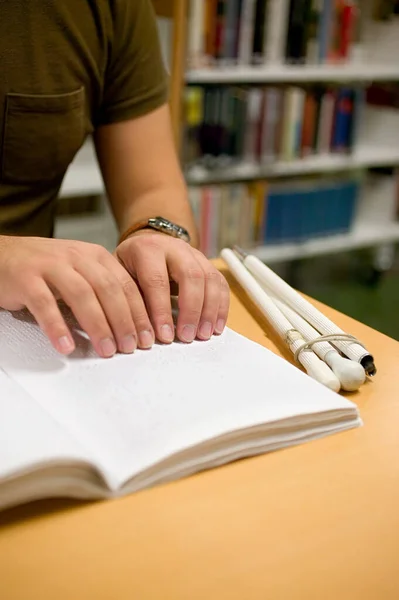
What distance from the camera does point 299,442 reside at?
1.79ft

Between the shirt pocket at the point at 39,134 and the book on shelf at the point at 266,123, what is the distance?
49.9 inches

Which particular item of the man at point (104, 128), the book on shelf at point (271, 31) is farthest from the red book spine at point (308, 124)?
the man at point (104, 128)

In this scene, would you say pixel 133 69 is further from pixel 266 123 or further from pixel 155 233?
pixel 266 123

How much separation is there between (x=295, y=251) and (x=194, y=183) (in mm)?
480

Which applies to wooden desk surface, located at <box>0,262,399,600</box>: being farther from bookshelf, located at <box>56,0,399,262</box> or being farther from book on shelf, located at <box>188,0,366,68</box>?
book on shelf, located at <box>188,0,366,68</box>

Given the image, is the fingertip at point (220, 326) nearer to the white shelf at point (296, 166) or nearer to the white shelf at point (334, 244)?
the white shelf at point (296, 166)

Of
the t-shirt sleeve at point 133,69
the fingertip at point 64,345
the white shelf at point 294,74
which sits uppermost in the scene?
the t-shirt sleeve at point 133,69

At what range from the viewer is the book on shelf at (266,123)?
2.35 meters

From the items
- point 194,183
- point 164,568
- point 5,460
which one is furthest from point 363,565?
point 194,183

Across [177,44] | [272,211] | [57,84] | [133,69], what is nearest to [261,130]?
[272,211]

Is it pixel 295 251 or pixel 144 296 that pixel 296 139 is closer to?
pixel 295 251

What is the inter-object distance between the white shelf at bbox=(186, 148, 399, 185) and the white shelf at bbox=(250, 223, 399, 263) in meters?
0.27

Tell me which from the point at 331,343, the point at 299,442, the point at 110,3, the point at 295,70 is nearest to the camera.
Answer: the point at 299,442

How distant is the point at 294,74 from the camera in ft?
8.07
